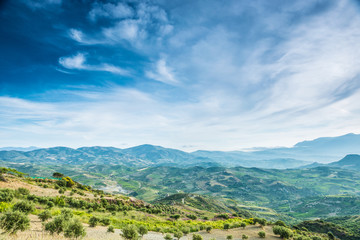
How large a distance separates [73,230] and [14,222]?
397 centimetres

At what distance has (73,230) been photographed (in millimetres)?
12883

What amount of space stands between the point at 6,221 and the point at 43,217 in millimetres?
6360

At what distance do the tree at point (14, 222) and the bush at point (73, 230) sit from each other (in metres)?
2.88

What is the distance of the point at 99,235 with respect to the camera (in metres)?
18.4

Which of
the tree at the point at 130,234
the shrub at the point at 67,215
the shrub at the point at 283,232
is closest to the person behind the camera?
the shrub at the point at 67,215

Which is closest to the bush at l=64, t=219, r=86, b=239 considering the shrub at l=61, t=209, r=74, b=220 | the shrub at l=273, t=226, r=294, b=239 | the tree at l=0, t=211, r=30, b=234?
the shrub at l=61, t=209, r=74, b=220

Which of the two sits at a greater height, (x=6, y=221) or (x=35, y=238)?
(x=6, y=221)

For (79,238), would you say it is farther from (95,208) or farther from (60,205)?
(95,208)

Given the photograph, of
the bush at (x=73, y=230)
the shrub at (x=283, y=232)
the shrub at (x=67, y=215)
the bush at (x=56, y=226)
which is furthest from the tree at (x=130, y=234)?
the shrub at (x=283, y=232)

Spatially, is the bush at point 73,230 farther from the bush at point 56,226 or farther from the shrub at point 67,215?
the shrub at point 67,215

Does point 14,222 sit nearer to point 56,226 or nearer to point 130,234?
point 56,226

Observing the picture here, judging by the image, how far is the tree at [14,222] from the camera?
460 inches

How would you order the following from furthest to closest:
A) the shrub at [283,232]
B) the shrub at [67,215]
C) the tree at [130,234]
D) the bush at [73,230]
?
the shrub at [283,232] < the tree at [130,234] < the shrub at [67,215] < the bush at [73,230]

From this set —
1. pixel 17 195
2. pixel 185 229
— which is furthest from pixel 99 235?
pixel 17 195
